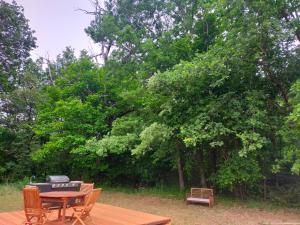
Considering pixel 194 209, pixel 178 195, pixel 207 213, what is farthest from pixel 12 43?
pixel 207 213

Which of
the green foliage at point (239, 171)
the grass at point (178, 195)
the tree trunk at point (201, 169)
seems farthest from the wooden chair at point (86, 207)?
the tree trunk at point (201, 169)

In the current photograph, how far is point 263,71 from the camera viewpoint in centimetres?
944

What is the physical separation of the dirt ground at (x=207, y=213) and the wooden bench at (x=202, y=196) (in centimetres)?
18

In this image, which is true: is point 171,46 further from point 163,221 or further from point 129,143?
point 163,221

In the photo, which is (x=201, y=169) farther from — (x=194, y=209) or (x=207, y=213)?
(x=207, y=213)

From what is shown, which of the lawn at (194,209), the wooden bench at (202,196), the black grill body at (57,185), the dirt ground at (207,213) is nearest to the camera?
the black grill body at (57,185)

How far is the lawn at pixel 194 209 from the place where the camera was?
698 centimetres

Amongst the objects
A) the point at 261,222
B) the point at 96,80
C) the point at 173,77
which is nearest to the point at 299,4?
the point at 173,77

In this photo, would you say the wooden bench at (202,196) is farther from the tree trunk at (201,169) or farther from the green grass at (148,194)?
the tree trunk at (201,169)

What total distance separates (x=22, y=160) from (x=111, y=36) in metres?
7.78

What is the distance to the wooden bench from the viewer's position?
28.7ft

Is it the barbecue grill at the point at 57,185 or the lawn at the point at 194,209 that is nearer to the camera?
the barbecue grill at the point at 57,185

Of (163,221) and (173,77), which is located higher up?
(173,77)

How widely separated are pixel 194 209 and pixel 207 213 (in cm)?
59
